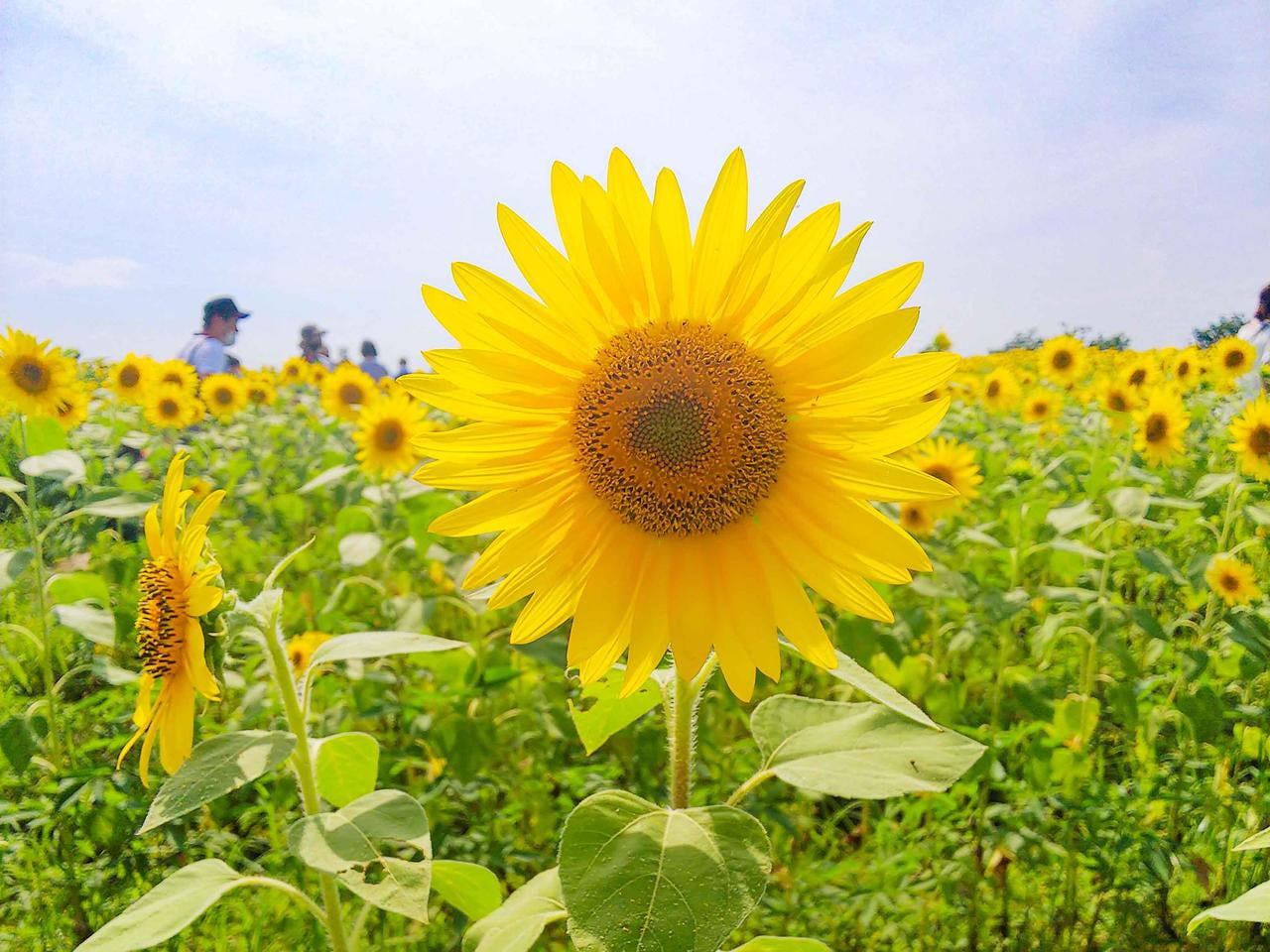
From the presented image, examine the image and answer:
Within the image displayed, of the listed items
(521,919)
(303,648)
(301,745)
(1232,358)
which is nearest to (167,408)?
(303,648)

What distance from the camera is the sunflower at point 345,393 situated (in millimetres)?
6262

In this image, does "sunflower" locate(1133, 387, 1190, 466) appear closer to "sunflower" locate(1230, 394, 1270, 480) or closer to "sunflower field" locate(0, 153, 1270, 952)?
"sunflower field" locate(0, 153, 1270, 952)

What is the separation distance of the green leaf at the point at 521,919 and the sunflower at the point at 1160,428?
4.24 m

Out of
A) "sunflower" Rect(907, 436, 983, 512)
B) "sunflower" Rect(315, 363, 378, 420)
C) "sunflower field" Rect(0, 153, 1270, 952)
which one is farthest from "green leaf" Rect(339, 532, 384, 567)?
"sunflower" Rect(315, 363, 378, 420)

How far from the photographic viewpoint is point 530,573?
49.7 inches

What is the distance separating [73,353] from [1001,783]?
525 cm

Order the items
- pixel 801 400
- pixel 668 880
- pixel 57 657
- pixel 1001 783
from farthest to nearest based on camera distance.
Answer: pixel 57 657 < pixel 1001 783 < pixel 801 400 < pixel 668 880

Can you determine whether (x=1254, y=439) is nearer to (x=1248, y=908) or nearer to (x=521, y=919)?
(x=1248, y=908)

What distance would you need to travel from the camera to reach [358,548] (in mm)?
3145

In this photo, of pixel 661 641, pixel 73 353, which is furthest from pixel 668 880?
pixel 73 353

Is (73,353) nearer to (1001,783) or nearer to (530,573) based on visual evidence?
(530,573)

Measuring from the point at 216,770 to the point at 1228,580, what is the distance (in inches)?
A: 133

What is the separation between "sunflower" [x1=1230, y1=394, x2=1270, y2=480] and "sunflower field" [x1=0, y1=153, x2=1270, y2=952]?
0.02 m


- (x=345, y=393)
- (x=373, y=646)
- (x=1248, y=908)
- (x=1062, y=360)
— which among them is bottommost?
(x=1248, y=908)
